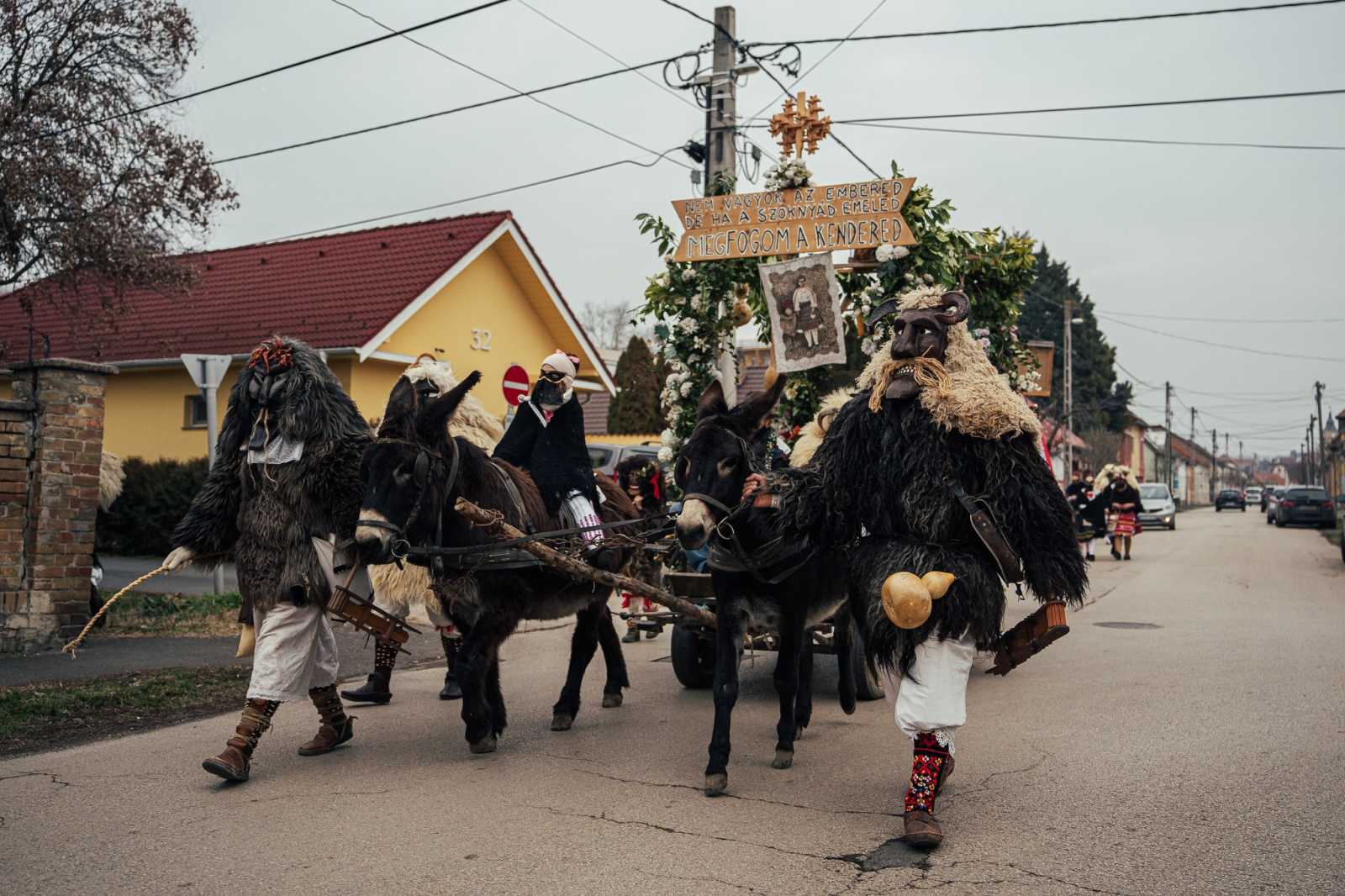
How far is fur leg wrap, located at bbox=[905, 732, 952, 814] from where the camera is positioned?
5.09 meters

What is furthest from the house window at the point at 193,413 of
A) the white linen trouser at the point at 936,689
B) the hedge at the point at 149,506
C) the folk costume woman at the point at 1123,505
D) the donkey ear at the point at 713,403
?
the white linen trouser at the point at 936,689

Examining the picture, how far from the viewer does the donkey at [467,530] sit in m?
6.25

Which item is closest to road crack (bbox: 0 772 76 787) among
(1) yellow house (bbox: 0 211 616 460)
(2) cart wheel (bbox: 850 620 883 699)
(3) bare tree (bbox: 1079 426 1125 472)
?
(2) cart wheel (bbox: 850 620 883 699)

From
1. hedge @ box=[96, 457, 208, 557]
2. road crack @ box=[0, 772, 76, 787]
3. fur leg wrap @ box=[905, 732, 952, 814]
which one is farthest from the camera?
hedge @ box=[96, 457, 208, 557]

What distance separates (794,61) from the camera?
15.3m

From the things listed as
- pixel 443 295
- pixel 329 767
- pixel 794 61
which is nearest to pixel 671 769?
pixel 329 767

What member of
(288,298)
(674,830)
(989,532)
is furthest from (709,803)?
(288,298)

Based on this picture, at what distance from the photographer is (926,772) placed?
16.8ft

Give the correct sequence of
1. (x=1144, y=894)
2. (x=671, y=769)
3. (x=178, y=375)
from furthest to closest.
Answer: (x=178, y=375) → (x=671, y=769) → (x=1144, y=894)

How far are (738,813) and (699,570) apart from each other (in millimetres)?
3256

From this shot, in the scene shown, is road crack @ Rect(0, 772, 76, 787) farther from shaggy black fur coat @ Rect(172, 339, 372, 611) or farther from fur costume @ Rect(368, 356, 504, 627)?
fur costume @ Rect(368, 356, 504, 627)

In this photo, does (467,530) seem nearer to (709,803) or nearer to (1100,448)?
(709,803)

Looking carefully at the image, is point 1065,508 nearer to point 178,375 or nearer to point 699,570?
point 699,570

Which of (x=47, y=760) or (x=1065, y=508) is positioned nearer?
(x=1065, y=508)
